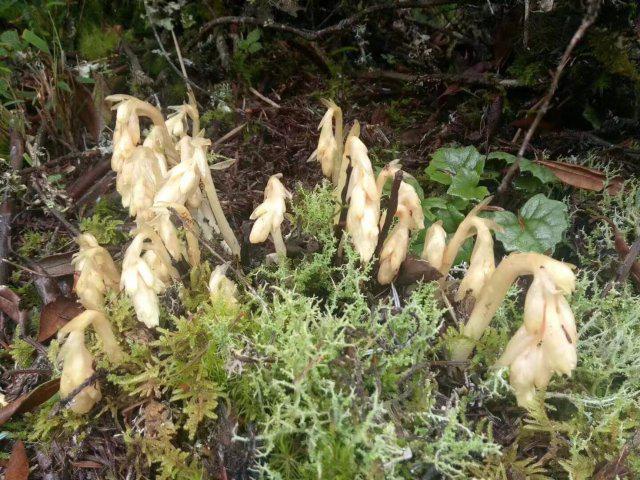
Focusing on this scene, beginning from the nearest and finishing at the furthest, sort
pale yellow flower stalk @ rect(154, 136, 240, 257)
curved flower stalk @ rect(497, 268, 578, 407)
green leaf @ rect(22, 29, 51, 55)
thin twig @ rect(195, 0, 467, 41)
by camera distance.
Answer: curved flower stalk @ rect(497, 268, 578, 407)
pale yellow flower stalk @ rect(154, 136, 240, 257)
thin twig @ rect(195, 0, 467, 41)
green leaf @ rect(22, 29, 51, 55)

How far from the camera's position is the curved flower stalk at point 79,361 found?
50.8 inches

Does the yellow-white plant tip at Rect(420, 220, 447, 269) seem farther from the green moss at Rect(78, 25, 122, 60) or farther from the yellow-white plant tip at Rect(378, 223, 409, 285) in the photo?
the green moss at Rect(78, 25, 122, 60)

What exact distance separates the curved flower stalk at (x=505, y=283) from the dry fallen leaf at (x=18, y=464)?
43.8 inches

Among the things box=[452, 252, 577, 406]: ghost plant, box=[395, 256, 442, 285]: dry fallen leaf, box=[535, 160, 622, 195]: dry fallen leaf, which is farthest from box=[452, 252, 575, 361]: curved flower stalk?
box=[535, 160, 622, 195]: dry fallen leaf

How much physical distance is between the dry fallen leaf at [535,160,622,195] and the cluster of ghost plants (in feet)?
2.33

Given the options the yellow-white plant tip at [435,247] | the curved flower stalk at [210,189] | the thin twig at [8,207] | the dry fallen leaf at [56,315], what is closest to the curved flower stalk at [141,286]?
the curved flower stalk at [210,189]

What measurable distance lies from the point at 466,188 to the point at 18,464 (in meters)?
1.57

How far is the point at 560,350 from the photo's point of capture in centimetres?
110

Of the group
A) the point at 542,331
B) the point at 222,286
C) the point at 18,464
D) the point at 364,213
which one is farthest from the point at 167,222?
the point at 542,331

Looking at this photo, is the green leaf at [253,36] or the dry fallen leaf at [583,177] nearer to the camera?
the dry fallen leaf at [583,177]

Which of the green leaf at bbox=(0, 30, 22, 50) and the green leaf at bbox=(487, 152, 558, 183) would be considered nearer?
the green leaf at bbox=(487, 152, 558, 183)

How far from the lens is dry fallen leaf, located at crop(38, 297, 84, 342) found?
5.51 feet

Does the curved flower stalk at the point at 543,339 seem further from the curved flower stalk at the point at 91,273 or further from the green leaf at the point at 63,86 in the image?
the green leaf at the point at 63,86

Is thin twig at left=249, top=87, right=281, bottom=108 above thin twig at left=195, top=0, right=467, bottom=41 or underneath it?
underneath
